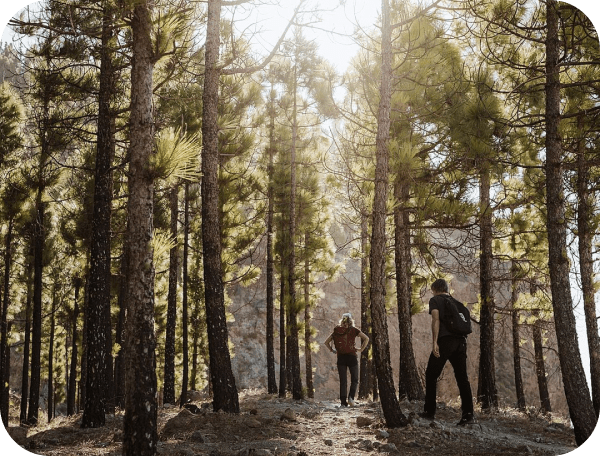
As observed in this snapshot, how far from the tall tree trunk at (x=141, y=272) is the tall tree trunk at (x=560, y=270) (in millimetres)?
5329

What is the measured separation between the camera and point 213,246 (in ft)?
26.1

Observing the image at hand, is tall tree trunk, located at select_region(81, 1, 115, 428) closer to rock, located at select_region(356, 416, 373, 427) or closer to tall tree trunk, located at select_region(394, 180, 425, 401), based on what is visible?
rock, located at select_region(356, 416, 373, 427)

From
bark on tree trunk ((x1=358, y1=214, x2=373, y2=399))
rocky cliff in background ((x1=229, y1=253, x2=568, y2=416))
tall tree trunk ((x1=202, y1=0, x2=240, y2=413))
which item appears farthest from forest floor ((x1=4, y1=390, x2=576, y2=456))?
rocky cliff in background ((x1=229, y1=253, x2=568, y2=416))

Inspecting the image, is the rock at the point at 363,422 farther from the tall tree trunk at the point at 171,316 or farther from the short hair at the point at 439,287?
the tall tree trunk at the point at 171,316

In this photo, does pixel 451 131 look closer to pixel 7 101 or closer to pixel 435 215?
pixel 435 215

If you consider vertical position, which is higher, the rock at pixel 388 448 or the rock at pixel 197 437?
the rock at pixel 197 437

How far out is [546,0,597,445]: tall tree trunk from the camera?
6.25m

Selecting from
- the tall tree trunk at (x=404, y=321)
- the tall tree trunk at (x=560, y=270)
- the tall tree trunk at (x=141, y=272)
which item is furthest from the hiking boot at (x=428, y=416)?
the tall tree trunk at (x=141, y=272)

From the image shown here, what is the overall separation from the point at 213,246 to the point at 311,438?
3.44m

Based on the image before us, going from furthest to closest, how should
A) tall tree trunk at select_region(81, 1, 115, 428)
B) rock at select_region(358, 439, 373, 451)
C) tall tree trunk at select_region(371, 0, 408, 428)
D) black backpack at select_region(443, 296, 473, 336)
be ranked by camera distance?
tall tree trunk at select_region(81, 1, 115, 428) < black backpack at select_region(443, 296, 473, 336) < tall tree trunk at select_region(371, 0, 408, 428) < rock at select_region(358, 439, 373, 451)

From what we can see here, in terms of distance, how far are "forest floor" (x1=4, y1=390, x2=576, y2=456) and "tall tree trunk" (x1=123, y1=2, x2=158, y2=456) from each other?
56 centimetres

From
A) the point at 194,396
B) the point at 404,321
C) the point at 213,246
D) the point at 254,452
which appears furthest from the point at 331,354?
the point at 254,452

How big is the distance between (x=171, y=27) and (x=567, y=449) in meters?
7.25

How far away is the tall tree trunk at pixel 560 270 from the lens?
20.5 ft
